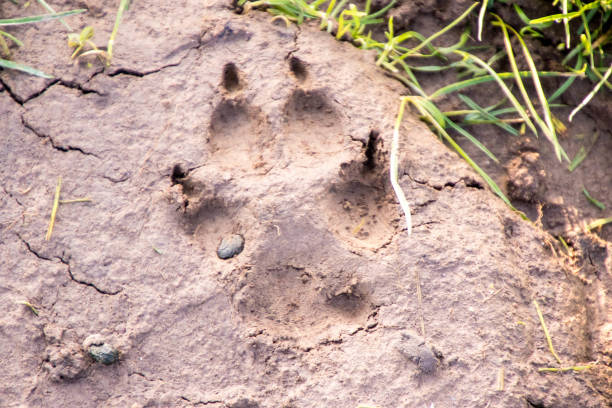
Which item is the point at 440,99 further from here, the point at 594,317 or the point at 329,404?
the point at 329,404

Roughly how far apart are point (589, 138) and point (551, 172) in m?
0.19

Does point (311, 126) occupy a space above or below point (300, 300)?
above

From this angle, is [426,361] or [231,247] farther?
[231,247]

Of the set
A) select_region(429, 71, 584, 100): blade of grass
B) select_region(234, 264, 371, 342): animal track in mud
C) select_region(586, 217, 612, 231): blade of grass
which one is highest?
select_region(429, 71, 584, 100): blade of grass

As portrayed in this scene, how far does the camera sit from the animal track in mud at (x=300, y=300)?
1.52 metres

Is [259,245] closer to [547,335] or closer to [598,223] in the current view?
[547,335]

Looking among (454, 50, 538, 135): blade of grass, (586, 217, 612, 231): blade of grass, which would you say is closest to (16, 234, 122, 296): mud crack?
(454, 50, 538, 135): blade of grass

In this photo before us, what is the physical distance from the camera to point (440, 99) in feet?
6.11

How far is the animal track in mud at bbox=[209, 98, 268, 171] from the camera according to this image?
1.65 meters

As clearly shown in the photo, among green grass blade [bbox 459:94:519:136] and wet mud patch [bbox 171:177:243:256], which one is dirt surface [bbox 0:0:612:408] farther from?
green grass blade [bbox 459:94:519:136]

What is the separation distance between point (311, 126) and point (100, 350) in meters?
0.84

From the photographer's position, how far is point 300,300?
5.11ft

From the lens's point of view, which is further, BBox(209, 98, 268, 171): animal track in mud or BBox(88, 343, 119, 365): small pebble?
BBox(209, 98, 268, 171): animal track in mud

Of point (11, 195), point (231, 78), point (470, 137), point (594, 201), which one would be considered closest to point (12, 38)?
point (11, 195)
